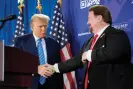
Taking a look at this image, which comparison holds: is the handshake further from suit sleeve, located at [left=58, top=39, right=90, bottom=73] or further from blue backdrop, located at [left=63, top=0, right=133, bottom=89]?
blue backdrop, located at [left=63, top=0, right=133, bottom=89]

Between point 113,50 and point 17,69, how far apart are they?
50.7 inches

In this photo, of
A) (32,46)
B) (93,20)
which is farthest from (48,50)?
(93,20)

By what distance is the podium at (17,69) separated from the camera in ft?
8.28

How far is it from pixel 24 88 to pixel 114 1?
113 inches

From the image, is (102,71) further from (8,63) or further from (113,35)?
(8,63)

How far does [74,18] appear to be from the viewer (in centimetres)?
587

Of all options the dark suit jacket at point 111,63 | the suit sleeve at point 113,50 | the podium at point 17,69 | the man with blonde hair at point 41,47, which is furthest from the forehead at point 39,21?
the podium at point 17,69

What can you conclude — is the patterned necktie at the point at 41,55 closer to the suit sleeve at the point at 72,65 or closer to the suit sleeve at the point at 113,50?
the suit sleeve at the point at 72,65

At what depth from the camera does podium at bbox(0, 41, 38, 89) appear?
2523 mm

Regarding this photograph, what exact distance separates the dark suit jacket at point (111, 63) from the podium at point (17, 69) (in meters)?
1.05

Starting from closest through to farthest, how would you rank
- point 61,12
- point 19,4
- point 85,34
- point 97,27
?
point 97,27 < point 85,34 < point 61,12 < point 19,4

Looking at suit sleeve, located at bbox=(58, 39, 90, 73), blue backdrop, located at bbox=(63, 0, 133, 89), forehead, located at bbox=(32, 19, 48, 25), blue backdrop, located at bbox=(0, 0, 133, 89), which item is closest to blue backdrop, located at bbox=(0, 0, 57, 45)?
blue backdrop, located at bbox=(0, 0, 133, 89)

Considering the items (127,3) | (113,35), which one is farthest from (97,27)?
(127,3)

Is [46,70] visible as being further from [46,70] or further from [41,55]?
[41,55]
